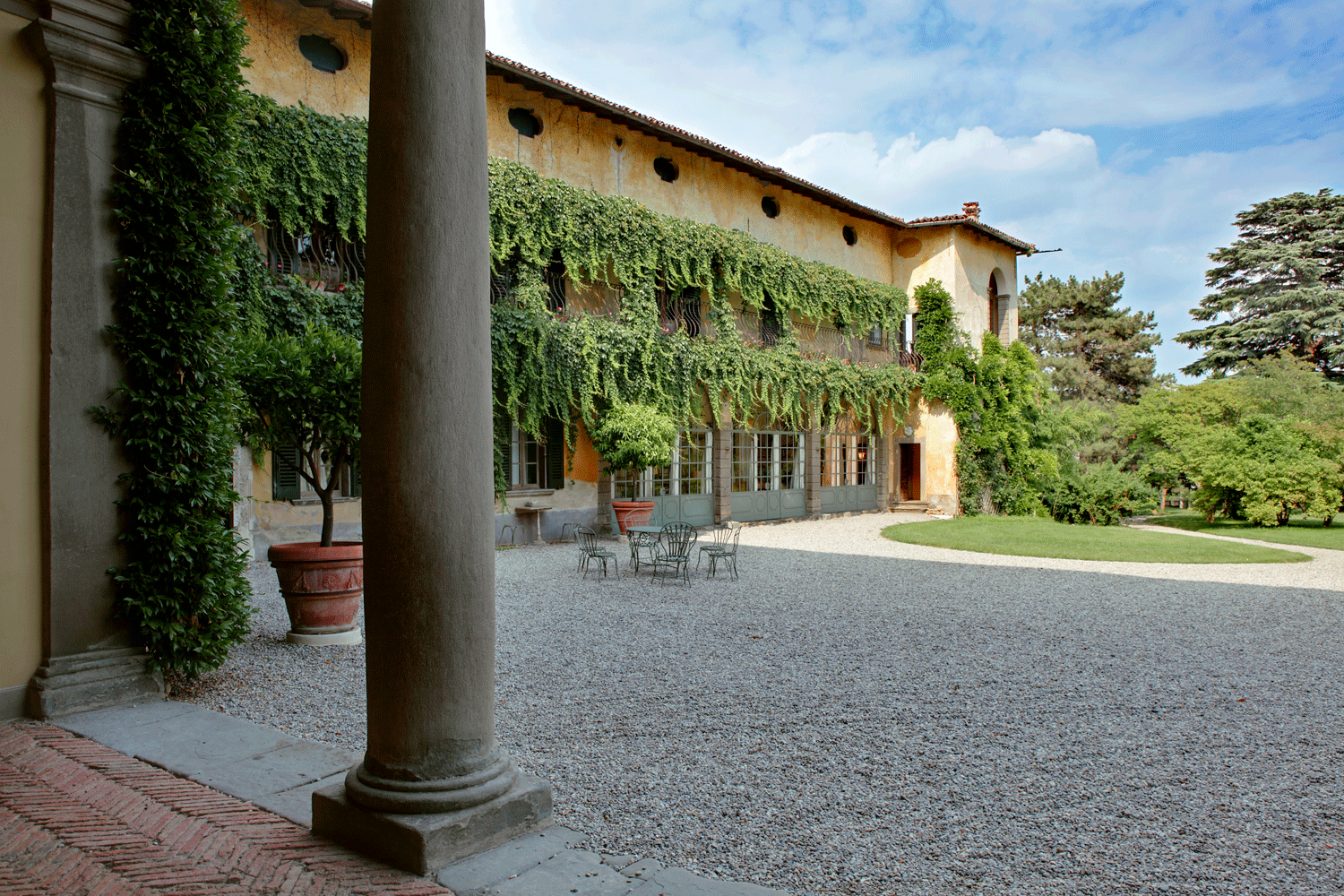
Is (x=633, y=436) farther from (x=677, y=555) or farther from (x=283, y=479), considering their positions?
(x=283, y=479)

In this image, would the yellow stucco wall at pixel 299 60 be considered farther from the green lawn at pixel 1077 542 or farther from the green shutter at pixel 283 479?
the green lawn at pixel 1077 542

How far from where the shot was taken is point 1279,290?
3009cm

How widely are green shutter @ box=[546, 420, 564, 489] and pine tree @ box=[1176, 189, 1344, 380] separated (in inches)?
1107

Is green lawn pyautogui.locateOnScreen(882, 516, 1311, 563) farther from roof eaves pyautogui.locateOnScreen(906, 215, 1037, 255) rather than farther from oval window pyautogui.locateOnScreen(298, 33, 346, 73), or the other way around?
oval window pyautogui.locateOnScreen(298, 33, 346, 73)

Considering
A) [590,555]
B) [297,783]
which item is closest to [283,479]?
[590,555]

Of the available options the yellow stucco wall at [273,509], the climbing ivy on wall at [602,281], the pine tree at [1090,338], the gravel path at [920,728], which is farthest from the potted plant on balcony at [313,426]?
the pine tree at [1090,338]

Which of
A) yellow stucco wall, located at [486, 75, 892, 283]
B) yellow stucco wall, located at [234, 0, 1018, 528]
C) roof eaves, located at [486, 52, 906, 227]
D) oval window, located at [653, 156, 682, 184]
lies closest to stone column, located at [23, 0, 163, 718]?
roof eaves, located at [486, 52, 906, 227]

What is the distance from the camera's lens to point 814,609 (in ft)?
24.9

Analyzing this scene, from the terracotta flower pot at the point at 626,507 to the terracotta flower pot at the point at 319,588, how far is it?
25.6ft

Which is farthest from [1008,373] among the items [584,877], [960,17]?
[584,877]

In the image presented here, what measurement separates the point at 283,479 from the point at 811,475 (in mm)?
11963

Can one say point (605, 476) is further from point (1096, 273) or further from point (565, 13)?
point (1096, 273)

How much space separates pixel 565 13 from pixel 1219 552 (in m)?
11.9

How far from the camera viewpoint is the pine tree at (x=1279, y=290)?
94.3 ft
